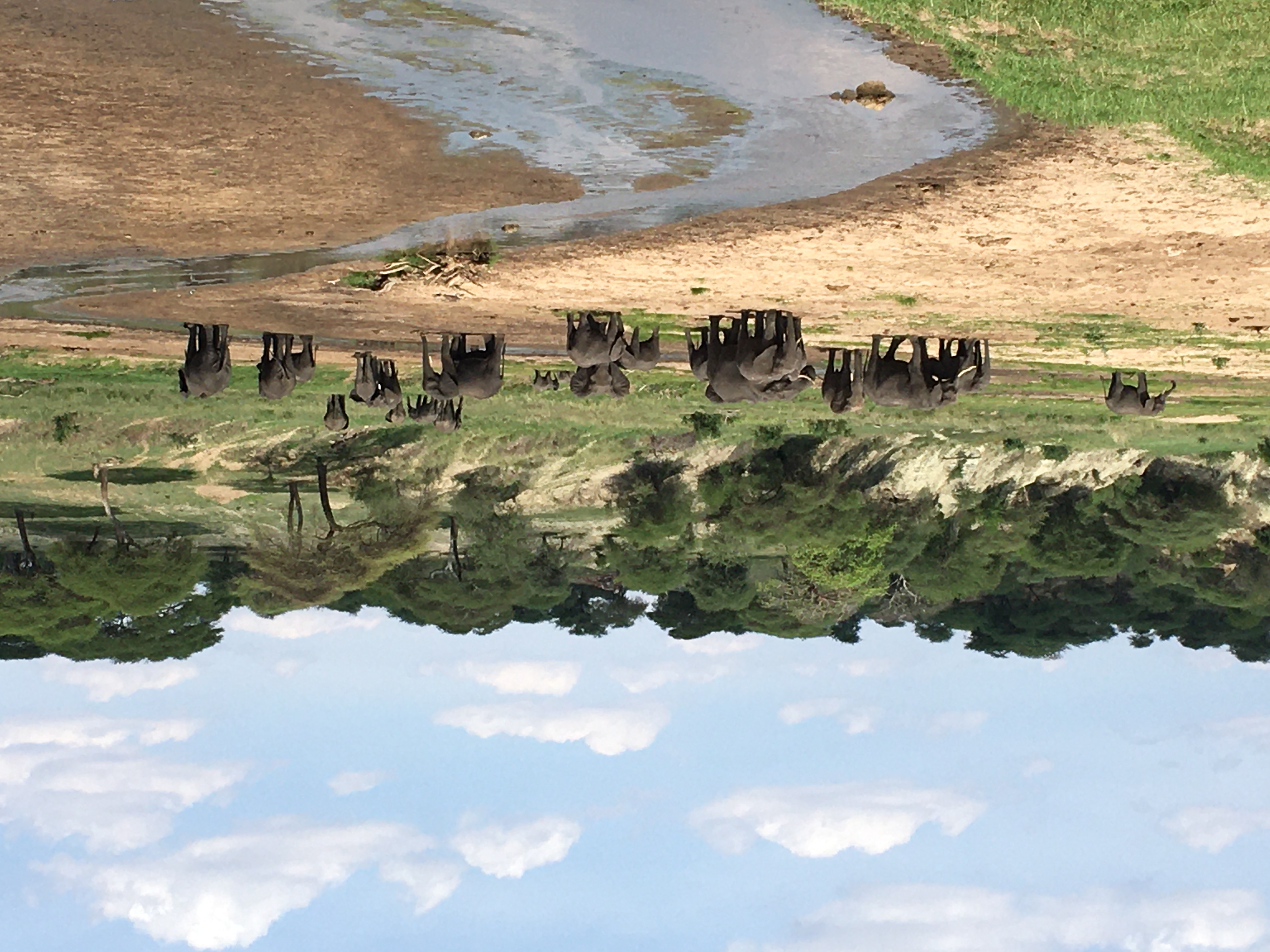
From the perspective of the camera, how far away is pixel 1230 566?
1945 inches

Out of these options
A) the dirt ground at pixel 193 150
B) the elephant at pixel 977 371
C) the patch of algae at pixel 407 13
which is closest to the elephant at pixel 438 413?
the dirt ground at pixel 193 150

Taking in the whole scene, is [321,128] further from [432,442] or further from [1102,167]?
[432,442]

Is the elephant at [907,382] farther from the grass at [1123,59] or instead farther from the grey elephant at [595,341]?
the grass at [1123,59]

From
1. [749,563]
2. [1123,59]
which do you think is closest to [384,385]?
[1123,59]

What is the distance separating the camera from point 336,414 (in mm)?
29109

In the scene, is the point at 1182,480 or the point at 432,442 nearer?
the point at 432,442

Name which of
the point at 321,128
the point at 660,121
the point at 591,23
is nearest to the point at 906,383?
the point at 660,121

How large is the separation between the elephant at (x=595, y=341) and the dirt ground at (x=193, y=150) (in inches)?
210

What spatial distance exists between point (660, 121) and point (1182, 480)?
113 ft

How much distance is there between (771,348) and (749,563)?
30.0 meters

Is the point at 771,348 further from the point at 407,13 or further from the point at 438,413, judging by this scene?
the point at 438,413

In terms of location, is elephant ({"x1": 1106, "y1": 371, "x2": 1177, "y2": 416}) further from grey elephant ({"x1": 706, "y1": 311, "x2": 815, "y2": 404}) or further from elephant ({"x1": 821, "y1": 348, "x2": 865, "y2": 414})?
grey elephant ({"x1": 706, "y1": 311, "x2": 815, "y2": 404})

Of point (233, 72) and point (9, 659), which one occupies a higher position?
point (233, 72)

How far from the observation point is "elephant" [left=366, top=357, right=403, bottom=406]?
86.2 ft
